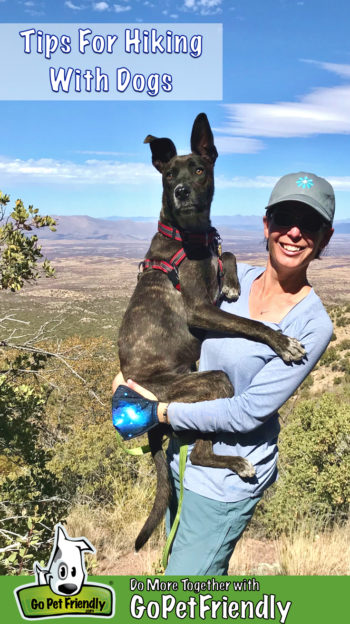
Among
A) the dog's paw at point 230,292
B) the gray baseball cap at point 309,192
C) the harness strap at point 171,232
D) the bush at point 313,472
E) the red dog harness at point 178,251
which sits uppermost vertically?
the gray baseball cap at point 309,192

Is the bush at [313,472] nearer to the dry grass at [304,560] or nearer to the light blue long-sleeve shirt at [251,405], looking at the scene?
the dry grass at [304,560]

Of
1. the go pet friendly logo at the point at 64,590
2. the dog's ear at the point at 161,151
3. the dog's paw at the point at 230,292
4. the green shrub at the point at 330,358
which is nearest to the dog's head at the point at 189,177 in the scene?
the dog's ear at the point at 161,151

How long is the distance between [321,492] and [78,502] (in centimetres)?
414

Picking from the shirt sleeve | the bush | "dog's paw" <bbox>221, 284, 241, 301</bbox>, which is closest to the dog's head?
"dog's paw" <bbox>221, 284, 241, 301</bbox>

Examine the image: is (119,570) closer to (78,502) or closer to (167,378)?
(78,502)

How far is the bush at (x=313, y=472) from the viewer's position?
27.2 ft

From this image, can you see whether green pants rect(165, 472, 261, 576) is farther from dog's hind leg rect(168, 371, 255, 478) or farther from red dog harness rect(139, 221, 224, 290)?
red dog harness rect(139, 221, 224, 290)

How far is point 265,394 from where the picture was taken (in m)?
2.62

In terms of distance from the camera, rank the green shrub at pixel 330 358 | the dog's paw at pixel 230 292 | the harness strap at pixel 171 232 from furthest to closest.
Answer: the green shrub at pixel 330 358, the harness strap at pixel 171 232, the dog's paw at pixel 230 292

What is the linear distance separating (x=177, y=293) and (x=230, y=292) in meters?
0.47

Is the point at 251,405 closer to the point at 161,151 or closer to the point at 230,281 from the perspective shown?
the point at 230,281

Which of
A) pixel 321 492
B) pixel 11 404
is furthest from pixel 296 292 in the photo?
pixel 321 492

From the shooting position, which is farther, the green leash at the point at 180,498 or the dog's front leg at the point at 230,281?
the dog's front leg at the point at 230,281

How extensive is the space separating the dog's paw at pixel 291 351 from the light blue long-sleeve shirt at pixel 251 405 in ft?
0.10
